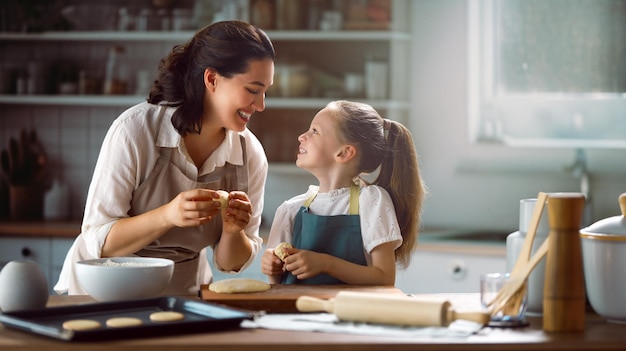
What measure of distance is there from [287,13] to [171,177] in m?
2.03

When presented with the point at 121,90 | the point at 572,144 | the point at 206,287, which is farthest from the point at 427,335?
the point at 121,90

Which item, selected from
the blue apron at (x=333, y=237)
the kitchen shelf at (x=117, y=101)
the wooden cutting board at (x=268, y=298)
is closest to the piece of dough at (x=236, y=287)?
the wooden cutting board at (x=268, y=298)

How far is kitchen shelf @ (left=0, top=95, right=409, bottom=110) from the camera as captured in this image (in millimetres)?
4305

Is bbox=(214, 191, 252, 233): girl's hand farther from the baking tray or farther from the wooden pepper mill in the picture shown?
the wooden pepper mill

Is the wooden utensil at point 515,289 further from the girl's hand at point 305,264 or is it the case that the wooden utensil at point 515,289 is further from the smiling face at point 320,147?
the smiling face at point 320,147

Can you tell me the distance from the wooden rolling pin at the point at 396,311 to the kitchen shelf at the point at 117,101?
8.37 feet

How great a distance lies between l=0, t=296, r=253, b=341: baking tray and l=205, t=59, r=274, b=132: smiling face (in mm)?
760

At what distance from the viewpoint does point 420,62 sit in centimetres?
449

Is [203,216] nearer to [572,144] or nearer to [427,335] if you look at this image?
[427,335]

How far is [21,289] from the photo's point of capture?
179 centimetres

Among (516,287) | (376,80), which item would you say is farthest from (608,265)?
(376,80)

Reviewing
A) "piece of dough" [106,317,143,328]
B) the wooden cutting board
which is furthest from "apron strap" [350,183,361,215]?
"piece of dough" [106,317,143,328]

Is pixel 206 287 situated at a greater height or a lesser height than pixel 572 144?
lesser

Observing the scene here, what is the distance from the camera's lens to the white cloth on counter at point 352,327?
1644mm
